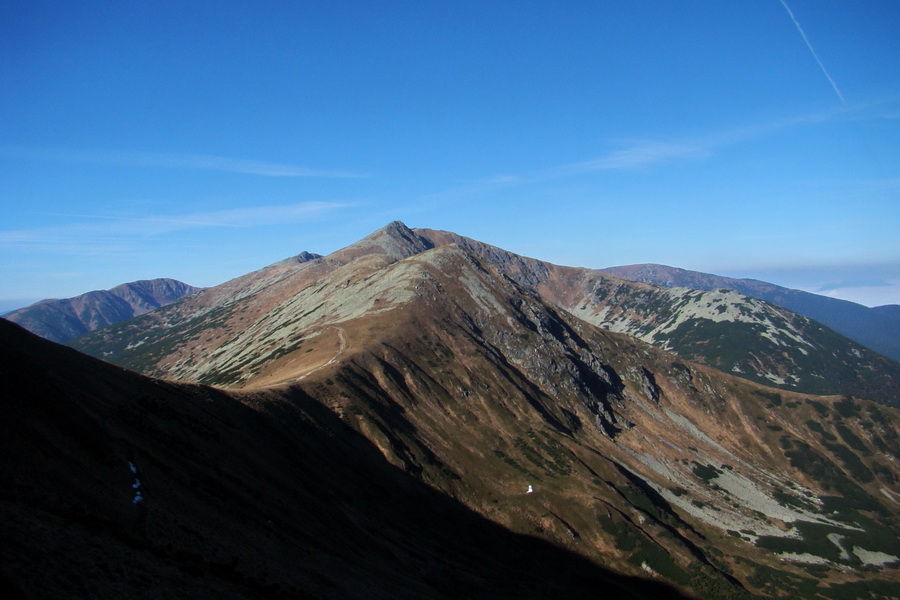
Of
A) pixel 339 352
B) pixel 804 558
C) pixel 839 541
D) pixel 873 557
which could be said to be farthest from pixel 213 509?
pixel 873 557

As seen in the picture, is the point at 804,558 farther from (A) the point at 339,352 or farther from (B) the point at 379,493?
(A) the point at 339,352

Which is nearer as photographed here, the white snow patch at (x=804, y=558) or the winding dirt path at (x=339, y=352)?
the winding dirt path at (x=339, y=352)

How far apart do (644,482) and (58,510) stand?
165430 mm

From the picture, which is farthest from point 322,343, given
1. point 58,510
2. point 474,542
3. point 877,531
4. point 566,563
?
point 877,531

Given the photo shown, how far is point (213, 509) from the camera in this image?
46.1 meters

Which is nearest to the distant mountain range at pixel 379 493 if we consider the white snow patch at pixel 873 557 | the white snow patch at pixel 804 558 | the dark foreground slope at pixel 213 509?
the dark foreground slope at pixel 213 509

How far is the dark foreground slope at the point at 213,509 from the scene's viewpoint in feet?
93.7

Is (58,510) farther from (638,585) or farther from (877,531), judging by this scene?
(877,531)

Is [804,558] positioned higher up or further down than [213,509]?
further down

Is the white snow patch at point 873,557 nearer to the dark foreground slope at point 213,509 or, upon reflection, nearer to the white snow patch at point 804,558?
the white snow patch at point 804,558

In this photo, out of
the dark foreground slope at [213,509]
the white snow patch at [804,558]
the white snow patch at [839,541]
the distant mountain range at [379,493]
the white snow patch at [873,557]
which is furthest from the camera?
the white snow patch at [839,541]

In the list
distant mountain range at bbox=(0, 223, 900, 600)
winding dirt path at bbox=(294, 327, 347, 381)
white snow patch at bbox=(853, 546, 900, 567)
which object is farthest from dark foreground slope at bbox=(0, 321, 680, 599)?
white snow patch at bbox=(853, 546, 900, 567)

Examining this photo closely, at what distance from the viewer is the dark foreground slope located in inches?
1124

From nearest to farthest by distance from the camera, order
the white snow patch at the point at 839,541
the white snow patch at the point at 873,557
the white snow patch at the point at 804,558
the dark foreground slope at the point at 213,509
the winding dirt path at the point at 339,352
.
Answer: the dark foreground slope at the point at 213,509, the winding dirt path at the point at 339,352, the white snow patch at the point at 804,558, the white snow patch at the point at 873,557, the white snow patch at the point at 839,541
